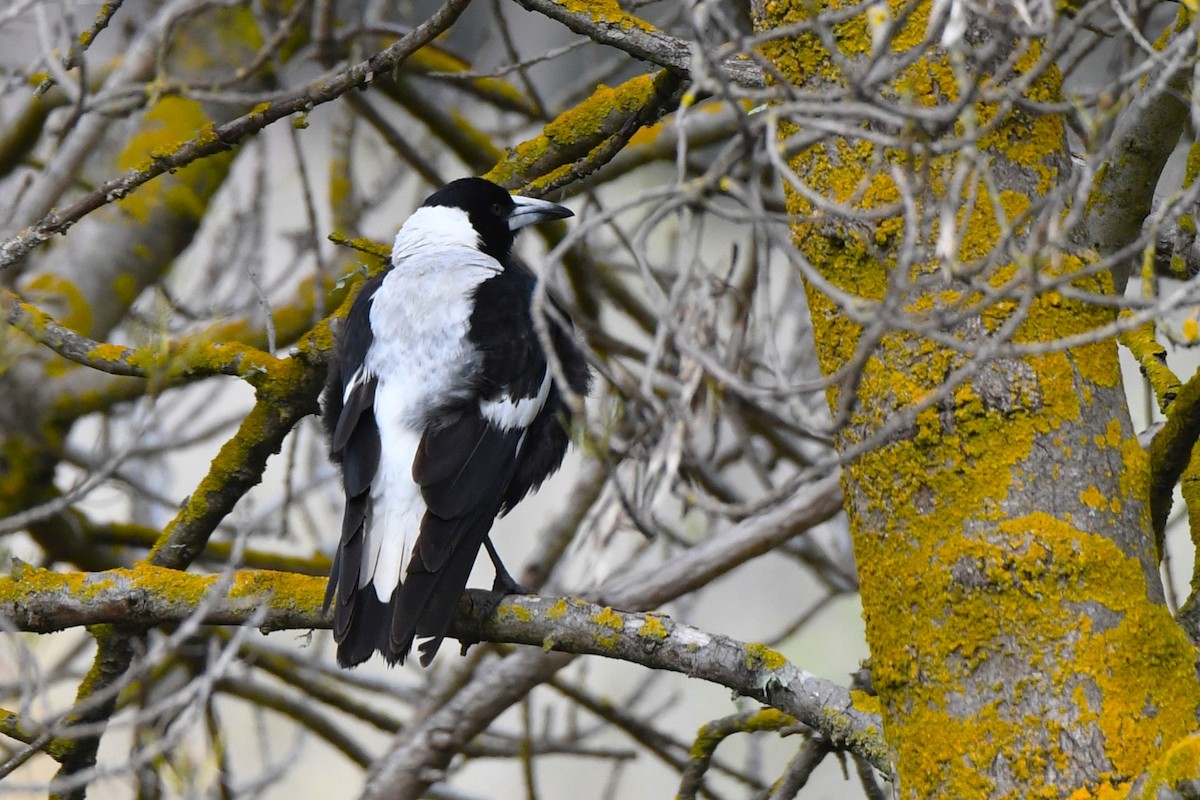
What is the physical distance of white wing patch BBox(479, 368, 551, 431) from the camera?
131 inches

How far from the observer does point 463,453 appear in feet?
10.4

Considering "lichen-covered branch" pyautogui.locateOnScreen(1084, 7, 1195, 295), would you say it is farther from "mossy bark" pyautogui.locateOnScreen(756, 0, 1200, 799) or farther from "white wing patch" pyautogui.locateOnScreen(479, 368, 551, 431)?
"white wing patch" pyautogui.locateOnScreen(479, 368, 551, 431)

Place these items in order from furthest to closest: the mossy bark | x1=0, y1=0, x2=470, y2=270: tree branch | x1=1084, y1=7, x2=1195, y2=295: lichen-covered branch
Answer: x1=0, y1=0, x2=470, y2=270: tree branch → x1=1084, y1=7, x2=1195, y2=295: lichen-covered branch → the mossy bark

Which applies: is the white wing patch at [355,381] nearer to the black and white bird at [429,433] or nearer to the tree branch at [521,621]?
the black and white bird at [429,433]

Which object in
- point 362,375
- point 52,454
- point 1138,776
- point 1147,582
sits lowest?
point 1138,776

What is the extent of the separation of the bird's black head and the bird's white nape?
0.07 ft

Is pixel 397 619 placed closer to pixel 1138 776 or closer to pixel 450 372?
pixel 450 372

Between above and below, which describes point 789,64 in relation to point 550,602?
A: above

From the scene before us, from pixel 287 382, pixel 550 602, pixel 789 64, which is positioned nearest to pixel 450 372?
pixel 287 382

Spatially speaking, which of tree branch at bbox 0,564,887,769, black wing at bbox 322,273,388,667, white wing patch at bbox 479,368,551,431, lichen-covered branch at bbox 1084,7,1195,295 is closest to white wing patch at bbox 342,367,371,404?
black wing at bbox 322,273,388,667

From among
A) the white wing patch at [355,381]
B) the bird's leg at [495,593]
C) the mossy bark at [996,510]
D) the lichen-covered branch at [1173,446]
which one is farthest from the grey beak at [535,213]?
the lichen-covered branch at [1173,446]

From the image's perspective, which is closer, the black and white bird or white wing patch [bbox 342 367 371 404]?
the black and white bird

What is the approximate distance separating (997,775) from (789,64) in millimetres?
1150

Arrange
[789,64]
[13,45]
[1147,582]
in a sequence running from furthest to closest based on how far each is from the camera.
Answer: [13,45] < [789,64] < [1147,582]
